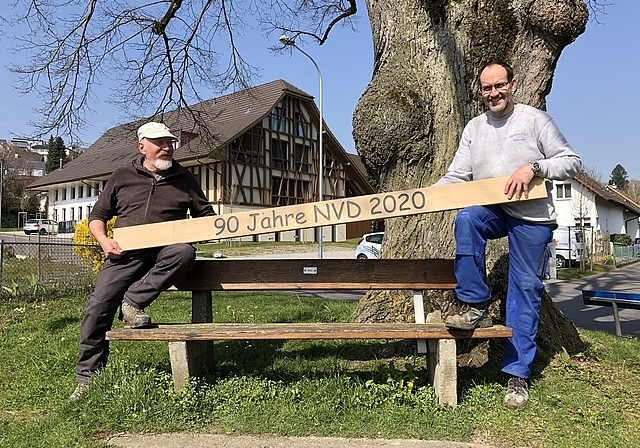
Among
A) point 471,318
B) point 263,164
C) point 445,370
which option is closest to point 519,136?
point 471,318

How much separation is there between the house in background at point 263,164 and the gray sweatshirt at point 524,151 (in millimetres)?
28813

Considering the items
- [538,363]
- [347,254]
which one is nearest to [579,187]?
[347,254]

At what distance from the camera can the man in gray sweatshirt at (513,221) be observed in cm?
327

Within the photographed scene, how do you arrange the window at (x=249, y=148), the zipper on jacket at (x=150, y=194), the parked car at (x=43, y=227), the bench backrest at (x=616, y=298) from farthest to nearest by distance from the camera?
the parked car at (x=43, y=227), the window at (x=249, y=148), the bench backrest at (x=616, y=298), the zipper on jacket at (x=150, y=194)

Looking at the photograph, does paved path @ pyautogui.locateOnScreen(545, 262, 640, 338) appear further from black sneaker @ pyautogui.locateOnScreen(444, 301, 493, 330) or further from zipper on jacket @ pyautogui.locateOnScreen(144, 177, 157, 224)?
zipper on jacket @ pyautogui.locateOnScreen(144, 177, 157, 224)

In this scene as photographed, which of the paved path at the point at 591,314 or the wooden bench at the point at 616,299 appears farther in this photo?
the paved path at the point at 591,314

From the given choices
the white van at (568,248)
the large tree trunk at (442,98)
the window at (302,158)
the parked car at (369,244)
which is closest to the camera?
the large tree trunk at (442,98)

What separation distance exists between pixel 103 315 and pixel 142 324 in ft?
1.51

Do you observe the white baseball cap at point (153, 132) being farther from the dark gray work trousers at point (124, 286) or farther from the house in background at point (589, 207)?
the house in background at point (589, 207)

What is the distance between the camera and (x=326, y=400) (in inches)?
136

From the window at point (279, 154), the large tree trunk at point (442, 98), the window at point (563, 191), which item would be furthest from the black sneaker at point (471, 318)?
the window at point (563, 191)

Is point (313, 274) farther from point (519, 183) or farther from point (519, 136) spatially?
point (519, 136)

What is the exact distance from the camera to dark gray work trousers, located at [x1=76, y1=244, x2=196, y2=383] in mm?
3551

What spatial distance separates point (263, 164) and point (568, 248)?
20.7 meters
